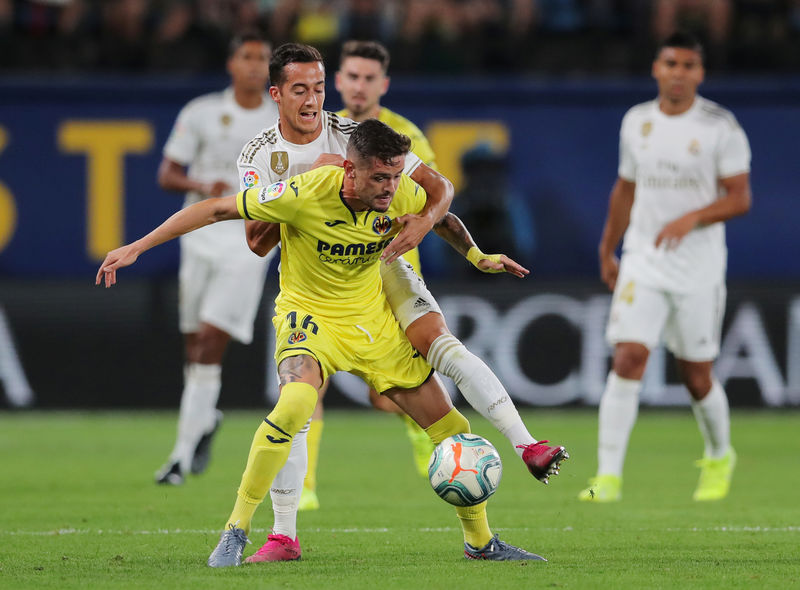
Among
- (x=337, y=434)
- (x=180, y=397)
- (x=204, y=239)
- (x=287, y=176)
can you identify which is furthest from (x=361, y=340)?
(x=180, y=397)

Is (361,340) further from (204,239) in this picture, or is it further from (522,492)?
(204,239)

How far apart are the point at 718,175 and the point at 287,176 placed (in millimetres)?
3331

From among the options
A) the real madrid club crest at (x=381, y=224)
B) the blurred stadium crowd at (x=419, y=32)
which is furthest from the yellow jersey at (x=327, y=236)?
the blurred stadium crowd at (x=419, y=32)

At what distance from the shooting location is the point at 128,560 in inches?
238

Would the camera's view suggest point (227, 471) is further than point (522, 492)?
Yes

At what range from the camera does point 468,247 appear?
6.29 m

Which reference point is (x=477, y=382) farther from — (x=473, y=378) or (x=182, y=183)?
(x=182, y=183)

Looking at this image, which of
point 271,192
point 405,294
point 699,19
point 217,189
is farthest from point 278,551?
point 699,19

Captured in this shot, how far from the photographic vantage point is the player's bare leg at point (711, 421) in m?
8.67

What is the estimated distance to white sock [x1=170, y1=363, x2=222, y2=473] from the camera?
30.7 ft

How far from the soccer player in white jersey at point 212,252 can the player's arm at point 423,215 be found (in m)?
3.10

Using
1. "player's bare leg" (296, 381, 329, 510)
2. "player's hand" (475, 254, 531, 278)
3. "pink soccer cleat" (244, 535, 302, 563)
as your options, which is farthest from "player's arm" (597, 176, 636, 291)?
"pink soccer cleat" (244, 535, 302, 563)

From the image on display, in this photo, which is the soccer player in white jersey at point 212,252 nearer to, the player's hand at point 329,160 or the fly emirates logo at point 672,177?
the fly emirates logo at point 672,177

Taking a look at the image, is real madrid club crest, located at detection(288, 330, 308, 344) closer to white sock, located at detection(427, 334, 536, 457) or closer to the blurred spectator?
white sock, located at detection(427, 334, 536, 457)
